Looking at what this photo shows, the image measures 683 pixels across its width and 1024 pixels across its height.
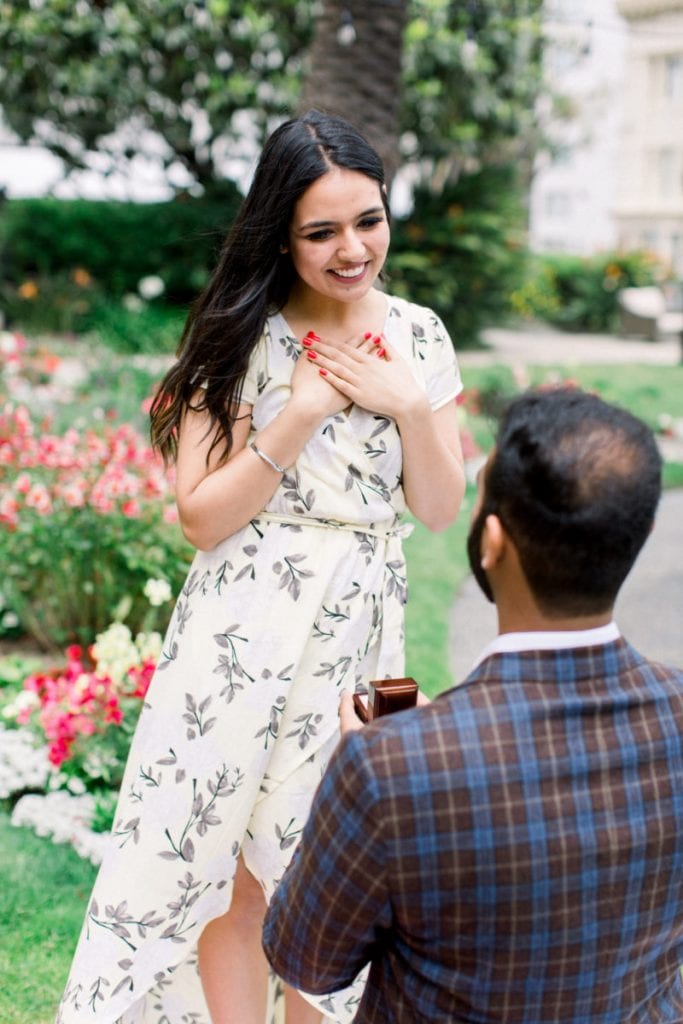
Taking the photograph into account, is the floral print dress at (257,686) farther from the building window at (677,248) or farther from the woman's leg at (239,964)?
the building window at (677,248)

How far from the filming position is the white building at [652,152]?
35.1 m

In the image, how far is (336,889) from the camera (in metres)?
1.27

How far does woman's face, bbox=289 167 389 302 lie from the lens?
1990 millimetres

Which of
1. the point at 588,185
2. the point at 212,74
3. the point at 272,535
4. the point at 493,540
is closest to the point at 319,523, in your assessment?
the point at 272,535

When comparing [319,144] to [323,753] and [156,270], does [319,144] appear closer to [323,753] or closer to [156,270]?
[323,753]

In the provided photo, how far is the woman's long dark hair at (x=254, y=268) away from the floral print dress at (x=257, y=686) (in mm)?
55

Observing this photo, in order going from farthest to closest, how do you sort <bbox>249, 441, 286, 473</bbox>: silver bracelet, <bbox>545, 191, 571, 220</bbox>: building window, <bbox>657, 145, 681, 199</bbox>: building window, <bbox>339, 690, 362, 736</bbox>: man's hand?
<bbox>545, 191, 571, 220</bbox>: building window, <bbox>657, 145, 681, 199</bbox>: building window, <bbox>249, 441, 286, 473</bbox>: silver bracelet, <bbox>339, 690, 362, 736</bbox>: man's hand

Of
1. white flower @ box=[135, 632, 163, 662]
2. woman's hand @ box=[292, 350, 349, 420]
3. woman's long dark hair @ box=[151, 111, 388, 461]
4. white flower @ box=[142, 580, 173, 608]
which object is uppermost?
woman's long dark hair @ box=[151, 111, 388, 461]

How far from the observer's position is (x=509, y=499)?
4.15 ft

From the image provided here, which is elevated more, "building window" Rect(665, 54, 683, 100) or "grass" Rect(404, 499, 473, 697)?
"building window" Rect(665, 54, 683, 100)

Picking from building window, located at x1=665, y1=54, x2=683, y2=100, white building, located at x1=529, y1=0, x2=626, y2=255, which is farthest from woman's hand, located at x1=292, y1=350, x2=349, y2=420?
Answer: building window, located at x1=665, y1=54, x2=683, y2=100

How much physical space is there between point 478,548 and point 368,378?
0.74 metres

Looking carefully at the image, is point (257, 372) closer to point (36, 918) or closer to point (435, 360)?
point (435, 360)

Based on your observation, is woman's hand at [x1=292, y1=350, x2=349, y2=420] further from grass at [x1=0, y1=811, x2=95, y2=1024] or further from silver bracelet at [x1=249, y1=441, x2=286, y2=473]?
grass at [x1=0, y1=811, x2=95, y2=1024]
